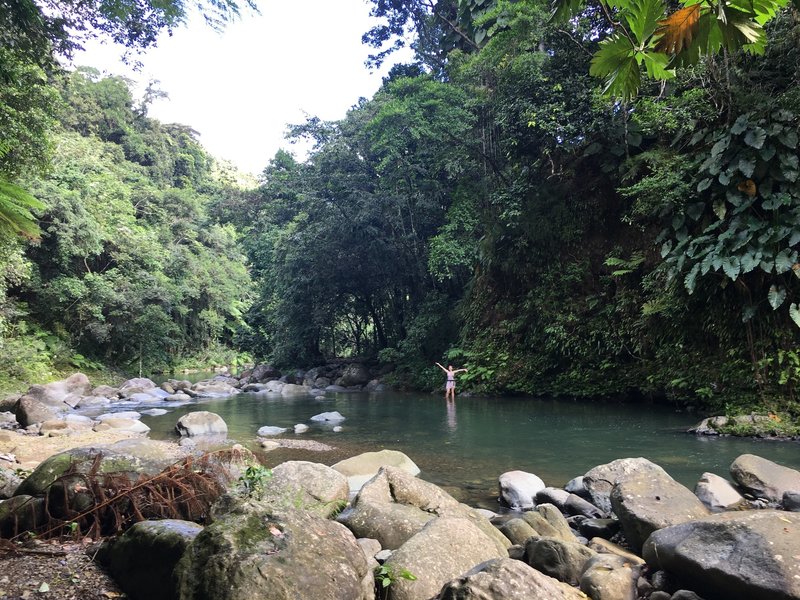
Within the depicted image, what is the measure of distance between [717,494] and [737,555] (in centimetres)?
256

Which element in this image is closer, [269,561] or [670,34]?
[670,34]

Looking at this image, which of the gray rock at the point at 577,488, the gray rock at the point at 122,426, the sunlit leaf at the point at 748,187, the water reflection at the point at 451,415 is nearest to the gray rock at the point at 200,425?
the gray rock at the point at 122,426

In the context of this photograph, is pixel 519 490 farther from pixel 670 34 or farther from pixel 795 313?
pixel 795 313

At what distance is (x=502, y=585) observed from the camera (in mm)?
2771

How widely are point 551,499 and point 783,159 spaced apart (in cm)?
773

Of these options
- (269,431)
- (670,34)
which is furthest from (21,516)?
(269,431)

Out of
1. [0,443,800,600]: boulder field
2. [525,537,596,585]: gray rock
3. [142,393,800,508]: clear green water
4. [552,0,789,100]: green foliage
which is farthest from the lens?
[142,393,800,508]: clear green water

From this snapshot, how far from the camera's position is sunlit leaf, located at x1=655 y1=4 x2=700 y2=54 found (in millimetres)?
1253

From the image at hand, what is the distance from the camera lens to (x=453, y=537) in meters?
3.82

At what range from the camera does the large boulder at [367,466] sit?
674 cm

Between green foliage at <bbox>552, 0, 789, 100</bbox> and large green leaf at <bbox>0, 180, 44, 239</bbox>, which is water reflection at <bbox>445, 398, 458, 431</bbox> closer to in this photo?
large green leaf at <bbox>0, 180, 44, 239</bbox>

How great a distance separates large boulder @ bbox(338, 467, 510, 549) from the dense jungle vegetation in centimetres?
373

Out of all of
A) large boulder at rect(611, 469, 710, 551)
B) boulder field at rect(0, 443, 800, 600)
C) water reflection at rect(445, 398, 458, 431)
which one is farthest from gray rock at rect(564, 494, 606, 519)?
water reflection at rect(445, 398, 458, 431)

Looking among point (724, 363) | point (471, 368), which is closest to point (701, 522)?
point (724, 363)
